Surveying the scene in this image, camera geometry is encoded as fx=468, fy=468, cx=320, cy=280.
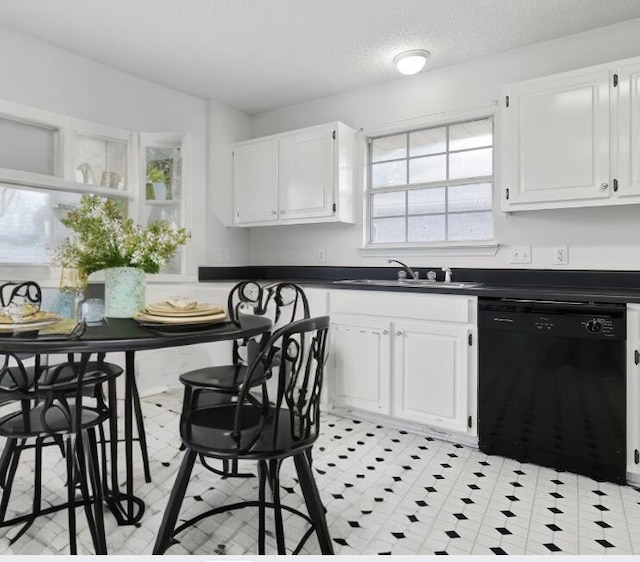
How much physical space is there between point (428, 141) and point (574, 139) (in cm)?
115

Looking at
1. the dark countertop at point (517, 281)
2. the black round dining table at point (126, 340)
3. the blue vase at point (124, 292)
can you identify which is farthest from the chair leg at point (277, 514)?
the dark countertop at point (517, 281)

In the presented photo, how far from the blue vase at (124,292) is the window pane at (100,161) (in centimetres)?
191

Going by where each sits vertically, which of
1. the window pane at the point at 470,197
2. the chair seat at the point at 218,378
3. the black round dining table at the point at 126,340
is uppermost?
the window pane at the point at 470,197

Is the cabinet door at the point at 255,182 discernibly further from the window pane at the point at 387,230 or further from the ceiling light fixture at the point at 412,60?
the ceiling light fixture at the point at 412,60

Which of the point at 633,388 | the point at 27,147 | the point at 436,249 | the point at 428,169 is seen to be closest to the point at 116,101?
the point at 27,147

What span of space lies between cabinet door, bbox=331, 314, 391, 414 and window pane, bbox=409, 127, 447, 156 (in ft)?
4.84

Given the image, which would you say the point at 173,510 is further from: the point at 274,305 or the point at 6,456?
the point at 274,305

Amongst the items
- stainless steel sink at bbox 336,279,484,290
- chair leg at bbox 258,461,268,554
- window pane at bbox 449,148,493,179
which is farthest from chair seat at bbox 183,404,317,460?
window pane at bbox 449,148,493,179

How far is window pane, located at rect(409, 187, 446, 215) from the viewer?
3572 millimetres

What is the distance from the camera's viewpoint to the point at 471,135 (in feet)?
11.2

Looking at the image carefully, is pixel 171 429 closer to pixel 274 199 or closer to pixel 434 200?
pixel 274 199

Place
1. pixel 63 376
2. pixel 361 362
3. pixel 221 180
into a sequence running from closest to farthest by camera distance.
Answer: pixel 63 376
pixel 361 362
pixel 221 180

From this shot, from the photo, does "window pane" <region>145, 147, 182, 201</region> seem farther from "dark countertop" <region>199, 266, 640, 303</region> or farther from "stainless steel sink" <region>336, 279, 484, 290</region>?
"stainless steel sink" <region>336, 279, 484, 290</region>

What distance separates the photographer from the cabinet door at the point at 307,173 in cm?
366
